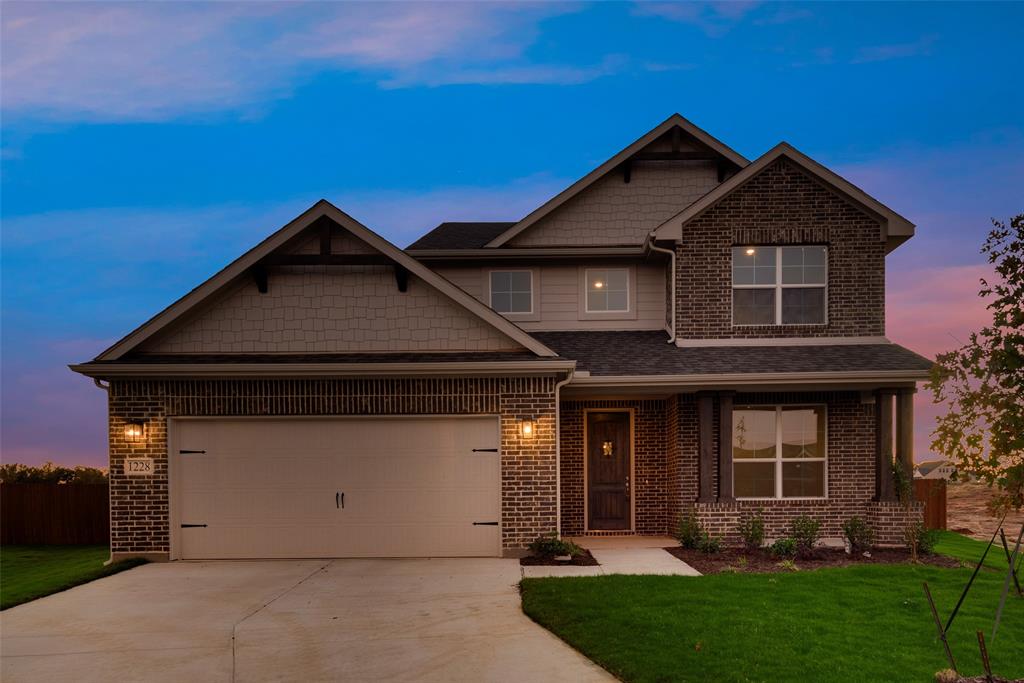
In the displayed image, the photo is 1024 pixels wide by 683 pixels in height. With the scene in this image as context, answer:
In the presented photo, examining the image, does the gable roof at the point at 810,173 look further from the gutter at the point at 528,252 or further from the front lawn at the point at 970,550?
the front lawn at the point at 970,550

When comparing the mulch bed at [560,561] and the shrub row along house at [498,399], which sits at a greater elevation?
the shrub row along house at [498,399]

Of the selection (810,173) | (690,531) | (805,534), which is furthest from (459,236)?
(805,534)

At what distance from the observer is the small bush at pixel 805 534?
11.9m

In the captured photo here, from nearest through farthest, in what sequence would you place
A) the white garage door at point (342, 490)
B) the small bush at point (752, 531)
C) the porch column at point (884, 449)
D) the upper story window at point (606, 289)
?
the white garage door at point (342, 490) → the small bush at point (752, 531) → the porch column at point (884, 449) → the upper story window at point (606, 289)

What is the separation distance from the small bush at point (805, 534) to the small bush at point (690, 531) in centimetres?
155

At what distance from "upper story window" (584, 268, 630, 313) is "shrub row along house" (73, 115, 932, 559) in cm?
135

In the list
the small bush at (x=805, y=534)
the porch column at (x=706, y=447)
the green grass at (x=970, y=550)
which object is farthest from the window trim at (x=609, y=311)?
the green grass at (x=970, y=550)

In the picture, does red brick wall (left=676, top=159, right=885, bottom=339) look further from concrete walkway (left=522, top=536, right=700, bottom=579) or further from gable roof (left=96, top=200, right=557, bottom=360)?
concrete walkway (left=522, top=536, right=700, bottom=579)

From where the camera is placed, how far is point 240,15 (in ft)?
48.0

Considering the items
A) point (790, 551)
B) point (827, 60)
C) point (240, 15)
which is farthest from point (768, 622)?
point (827, 60)

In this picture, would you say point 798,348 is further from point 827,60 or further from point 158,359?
point 827,60

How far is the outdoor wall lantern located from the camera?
1201 centimetres

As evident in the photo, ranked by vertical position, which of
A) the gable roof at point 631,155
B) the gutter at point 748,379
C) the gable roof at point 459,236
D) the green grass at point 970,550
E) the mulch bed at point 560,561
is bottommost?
the green grass at point 970,550

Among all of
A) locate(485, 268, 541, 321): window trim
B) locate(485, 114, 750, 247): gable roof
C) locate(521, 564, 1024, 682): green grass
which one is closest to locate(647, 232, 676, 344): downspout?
locate(485, 114, 750, 247): gable roof
